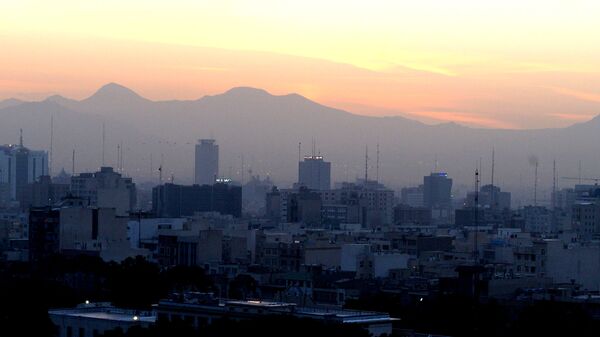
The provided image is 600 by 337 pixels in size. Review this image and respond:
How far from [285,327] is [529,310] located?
13.1m

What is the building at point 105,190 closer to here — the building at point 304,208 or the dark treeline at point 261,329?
the building at point 304,208

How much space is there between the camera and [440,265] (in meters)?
81.4

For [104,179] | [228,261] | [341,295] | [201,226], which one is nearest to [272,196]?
[104,179]

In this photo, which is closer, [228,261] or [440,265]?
[440,265]

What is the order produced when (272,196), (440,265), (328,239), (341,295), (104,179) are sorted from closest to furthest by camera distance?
1. (341,295)
2. (440,265)
3. (328,239)
4. (104,179)
5. (272,196)

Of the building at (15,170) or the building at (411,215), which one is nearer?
the building at (411,215)

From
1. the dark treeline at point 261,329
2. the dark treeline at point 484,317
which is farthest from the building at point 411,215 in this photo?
the dark treeline at point 261,329

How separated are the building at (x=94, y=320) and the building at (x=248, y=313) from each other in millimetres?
617

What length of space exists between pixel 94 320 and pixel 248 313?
3679 mm

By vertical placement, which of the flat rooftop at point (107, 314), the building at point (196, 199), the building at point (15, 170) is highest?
the building at point (15, 170)

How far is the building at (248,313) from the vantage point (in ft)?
150

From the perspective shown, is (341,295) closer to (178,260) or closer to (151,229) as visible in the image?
(178,260)

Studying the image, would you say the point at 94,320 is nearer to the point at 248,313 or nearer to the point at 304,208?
the point at 248,313

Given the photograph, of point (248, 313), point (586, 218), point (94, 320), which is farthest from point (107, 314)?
point (586, 218)
